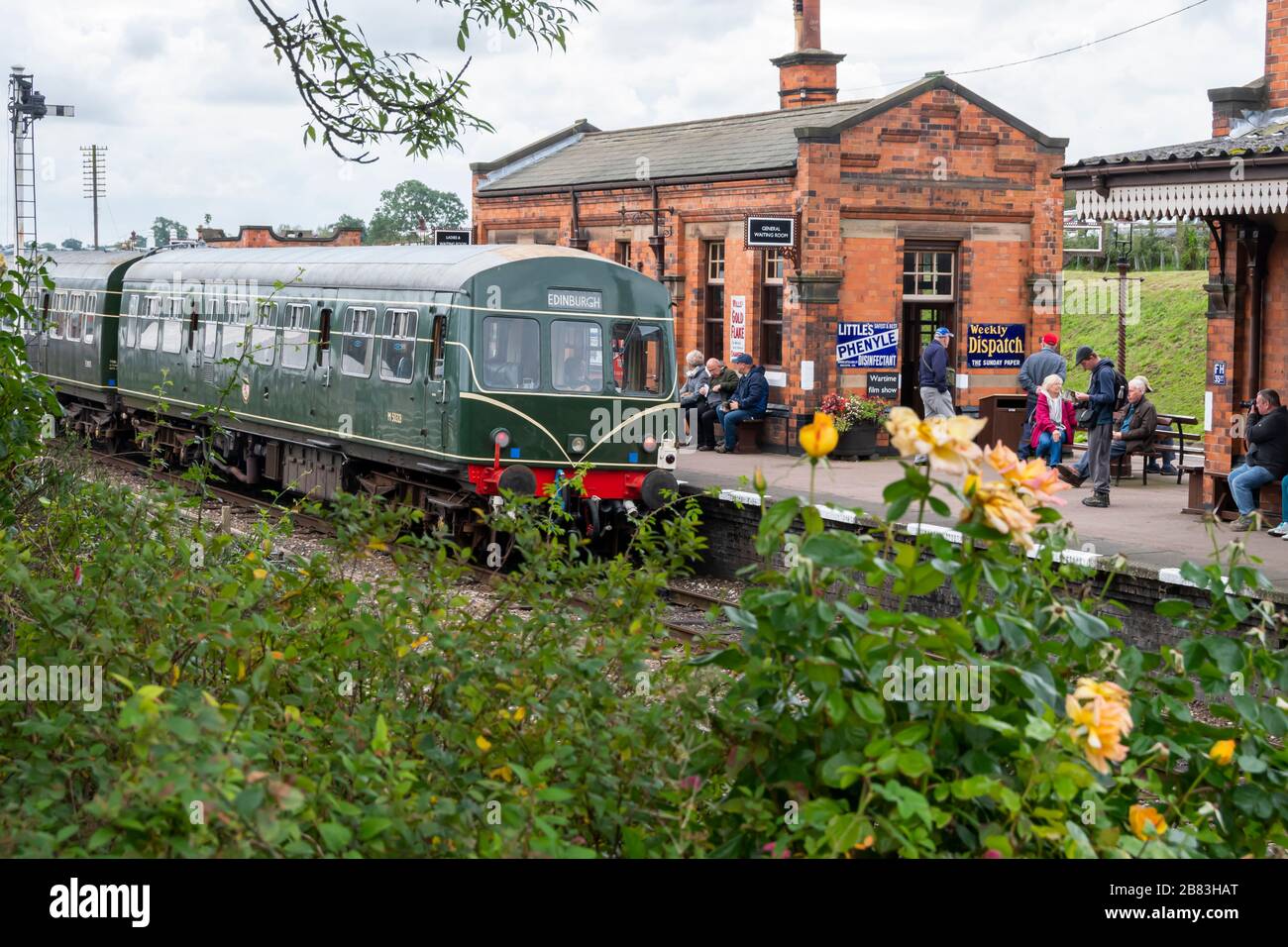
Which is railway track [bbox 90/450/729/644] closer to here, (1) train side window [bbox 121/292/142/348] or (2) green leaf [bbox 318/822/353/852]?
(1) train side window [bbox 121/292/142/348]

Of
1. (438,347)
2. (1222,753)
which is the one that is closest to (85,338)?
(438,347)

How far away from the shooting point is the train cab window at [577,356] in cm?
1555

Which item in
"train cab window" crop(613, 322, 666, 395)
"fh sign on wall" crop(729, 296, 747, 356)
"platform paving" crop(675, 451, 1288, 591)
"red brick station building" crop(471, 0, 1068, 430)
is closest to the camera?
"platform paving" crop(675, 451, 1288, 591)

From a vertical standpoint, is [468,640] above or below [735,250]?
below

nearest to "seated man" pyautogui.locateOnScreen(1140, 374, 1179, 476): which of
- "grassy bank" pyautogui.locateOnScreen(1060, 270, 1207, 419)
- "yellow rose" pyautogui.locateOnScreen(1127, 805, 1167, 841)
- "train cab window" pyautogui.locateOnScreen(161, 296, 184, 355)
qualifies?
"train cab window" pyautogui.locateOnScreen(161, 296, 184, 355)

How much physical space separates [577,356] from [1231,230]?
674 centimetres

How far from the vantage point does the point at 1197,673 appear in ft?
13.0

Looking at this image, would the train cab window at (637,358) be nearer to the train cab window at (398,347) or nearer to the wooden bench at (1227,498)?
the train cab window at (398,347)

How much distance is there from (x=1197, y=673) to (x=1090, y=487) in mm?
15291

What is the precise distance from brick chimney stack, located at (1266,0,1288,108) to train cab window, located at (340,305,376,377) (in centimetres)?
978

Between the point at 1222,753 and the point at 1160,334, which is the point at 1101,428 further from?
the point at 1160,334

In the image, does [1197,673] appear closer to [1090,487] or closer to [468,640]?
[468,640]

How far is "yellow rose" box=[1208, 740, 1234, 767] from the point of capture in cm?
366
